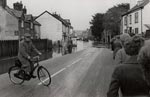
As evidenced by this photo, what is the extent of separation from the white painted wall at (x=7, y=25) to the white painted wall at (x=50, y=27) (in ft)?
84.2

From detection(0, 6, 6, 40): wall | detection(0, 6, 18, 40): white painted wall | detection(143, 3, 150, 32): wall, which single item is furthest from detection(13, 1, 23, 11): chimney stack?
detection(143, 3, 150, 32): wall

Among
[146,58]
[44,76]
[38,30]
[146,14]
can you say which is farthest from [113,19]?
[146,58]

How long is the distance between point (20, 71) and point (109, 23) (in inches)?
2587

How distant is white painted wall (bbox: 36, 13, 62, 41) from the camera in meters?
82.9

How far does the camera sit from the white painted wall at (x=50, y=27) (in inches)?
3265

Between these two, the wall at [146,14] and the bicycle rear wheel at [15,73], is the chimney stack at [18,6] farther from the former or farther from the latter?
the bicycle rear wheel at [15,73]

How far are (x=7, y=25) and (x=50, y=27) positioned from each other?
95.5 ft

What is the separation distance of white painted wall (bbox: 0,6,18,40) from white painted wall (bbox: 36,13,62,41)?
25671 millimetres

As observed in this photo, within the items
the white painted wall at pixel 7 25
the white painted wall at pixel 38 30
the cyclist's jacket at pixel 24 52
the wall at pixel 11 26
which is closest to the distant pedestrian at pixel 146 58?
the cyclist's jacket at pixel 24 52

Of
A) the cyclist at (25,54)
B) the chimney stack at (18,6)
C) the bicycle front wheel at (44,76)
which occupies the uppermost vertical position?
the chimney stack at (18,6)

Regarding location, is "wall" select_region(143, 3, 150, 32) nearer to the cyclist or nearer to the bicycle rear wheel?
the bicycle rear wheel

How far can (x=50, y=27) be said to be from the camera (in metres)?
83.9

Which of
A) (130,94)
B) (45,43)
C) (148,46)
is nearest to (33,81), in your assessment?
(148,46)

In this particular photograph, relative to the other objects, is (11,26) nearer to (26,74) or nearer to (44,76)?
(26,74)
